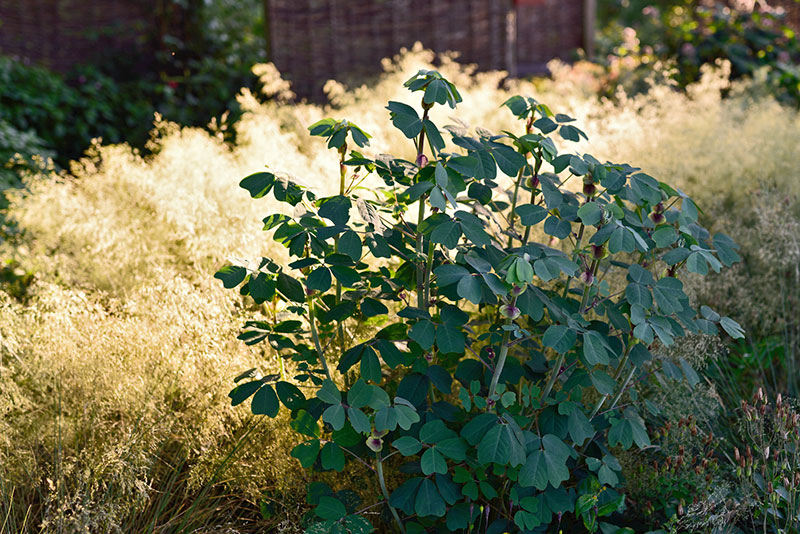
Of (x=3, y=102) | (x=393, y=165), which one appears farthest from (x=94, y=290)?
(x=3, y=102)

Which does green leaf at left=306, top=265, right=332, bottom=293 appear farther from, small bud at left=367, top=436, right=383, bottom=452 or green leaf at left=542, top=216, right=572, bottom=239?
green leaf at left=542, top=216, right=572, bottom=239

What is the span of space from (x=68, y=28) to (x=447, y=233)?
6.04 meters

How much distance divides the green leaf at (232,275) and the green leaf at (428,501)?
0.62 metres

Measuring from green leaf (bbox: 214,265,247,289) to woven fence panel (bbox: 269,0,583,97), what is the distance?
13.7 feet

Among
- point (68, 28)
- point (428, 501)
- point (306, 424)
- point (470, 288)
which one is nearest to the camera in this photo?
point (470, 288)

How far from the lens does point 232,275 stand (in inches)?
61.8

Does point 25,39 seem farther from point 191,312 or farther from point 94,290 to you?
point 191,312

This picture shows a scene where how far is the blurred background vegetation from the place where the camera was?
1792 mm

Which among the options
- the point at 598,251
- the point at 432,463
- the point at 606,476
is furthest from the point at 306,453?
the point at 598,251

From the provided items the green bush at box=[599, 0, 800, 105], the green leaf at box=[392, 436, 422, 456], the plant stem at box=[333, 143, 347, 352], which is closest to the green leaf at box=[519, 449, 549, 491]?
the green leaf at box=[392, 436, 422, 456]

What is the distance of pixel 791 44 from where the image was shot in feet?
18.8

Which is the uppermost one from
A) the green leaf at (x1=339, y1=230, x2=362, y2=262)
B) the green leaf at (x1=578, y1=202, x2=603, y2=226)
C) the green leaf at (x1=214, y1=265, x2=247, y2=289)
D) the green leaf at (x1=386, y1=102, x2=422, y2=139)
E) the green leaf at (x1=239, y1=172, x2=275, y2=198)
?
the green leaf at (x1=386, y1=102, x2=422, y2=139)

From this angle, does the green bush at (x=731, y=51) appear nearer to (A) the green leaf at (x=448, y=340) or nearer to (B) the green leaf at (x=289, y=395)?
(A) the green leaf at (x=448, y=340)

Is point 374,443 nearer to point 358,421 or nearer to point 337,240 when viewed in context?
point 358,421
